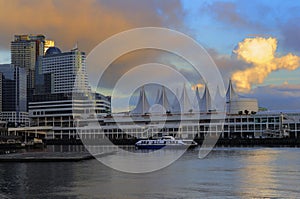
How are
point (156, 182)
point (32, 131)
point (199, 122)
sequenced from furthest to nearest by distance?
point (32, 131), point (199, 122), point (156, 182)

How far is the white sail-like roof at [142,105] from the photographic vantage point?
165750mm

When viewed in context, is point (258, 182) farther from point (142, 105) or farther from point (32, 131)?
point (32, 131)

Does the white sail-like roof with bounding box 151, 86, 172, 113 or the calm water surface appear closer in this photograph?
the calm water surface

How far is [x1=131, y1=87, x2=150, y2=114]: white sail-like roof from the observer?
6526 inches

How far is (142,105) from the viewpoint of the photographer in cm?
16662

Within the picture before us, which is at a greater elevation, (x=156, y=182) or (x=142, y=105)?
(x=142, y=105)

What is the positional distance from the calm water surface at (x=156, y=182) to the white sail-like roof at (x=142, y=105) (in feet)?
393

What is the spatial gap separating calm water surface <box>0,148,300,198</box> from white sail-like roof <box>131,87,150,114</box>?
11989cm

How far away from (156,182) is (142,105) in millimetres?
132563

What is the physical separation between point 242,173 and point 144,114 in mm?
118435

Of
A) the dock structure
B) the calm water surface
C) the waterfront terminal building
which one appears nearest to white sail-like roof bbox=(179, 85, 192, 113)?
the waterfront terminal building

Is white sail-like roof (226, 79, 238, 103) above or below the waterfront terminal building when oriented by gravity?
above

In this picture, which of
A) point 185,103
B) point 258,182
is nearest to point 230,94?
point 185,103

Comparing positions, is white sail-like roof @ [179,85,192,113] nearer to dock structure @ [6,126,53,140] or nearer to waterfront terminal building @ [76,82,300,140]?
waterfront terminal building @ [76,82,300,140]
